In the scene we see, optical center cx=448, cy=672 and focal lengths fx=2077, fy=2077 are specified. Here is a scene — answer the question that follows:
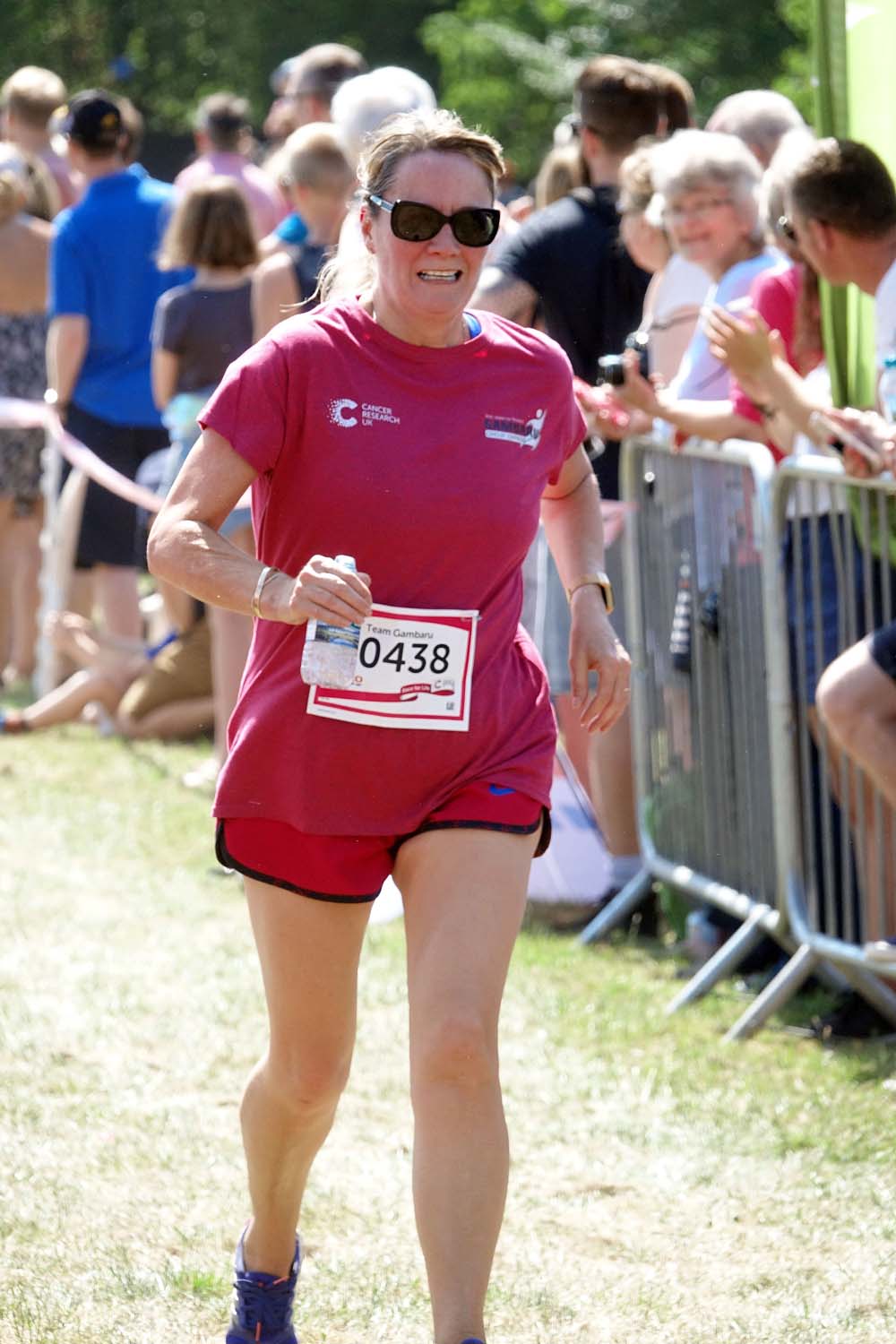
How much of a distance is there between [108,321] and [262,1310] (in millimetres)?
6715

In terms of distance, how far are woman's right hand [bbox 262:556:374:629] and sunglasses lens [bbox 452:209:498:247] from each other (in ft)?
2.07

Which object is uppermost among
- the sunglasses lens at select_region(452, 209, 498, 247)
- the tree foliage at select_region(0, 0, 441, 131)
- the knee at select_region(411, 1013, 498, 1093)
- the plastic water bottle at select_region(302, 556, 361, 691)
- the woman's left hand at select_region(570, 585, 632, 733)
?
the tree foliage at select_region(0, 0, 441, 131)

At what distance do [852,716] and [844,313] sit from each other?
1.08 meters

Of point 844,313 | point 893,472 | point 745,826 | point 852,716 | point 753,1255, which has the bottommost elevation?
point 753,1255

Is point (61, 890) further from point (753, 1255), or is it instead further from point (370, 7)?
point (370, 7)

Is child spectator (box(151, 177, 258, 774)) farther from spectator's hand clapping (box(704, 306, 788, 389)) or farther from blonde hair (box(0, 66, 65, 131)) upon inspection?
blonde hair (box(0, 66, 65, 131))

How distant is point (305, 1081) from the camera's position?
3443mm

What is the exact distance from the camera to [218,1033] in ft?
18.2

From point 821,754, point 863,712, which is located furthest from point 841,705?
point 821,754

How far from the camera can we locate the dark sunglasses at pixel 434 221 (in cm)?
331

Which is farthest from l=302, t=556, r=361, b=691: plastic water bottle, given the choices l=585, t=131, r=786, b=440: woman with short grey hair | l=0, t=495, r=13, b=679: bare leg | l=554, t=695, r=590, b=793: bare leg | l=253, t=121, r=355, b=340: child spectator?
l=0, t=495, r=13, b=679: bare leg

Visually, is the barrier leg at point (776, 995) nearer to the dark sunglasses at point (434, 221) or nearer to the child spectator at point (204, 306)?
the dark sunglasses at point (434, 221)

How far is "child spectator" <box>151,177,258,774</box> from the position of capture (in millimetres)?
8078

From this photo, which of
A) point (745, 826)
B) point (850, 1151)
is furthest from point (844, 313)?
point (850, 1151)
